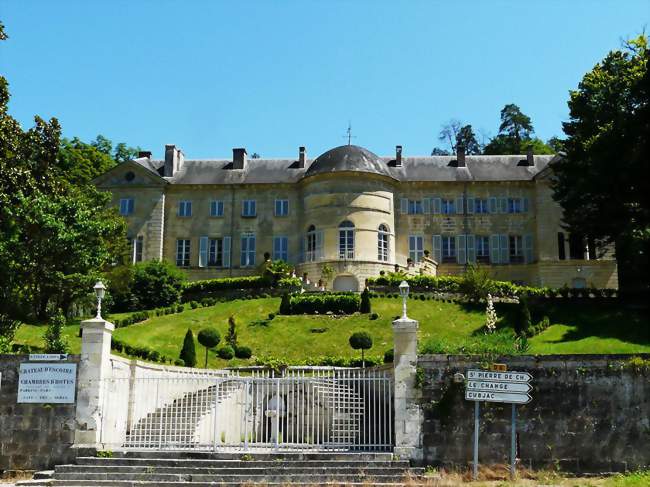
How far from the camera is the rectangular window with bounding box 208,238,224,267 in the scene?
50250 millimetres

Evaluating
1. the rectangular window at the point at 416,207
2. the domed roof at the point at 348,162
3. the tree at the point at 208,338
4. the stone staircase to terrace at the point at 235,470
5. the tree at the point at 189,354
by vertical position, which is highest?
the domed roof at the point at 348,162

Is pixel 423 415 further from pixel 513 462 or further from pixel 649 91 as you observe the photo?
pixel 649 91

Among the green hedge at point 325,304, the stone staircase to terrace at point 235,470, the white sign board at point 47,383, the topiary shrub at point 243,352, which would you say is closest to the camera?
the stone staircase to terrace at point 235,470

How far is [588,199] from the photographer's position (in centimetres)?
3731

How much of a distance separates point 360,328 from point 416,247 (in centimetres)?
1588

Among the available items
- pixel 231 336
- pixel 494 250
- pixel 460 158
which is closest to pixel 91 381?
pixel 231 336

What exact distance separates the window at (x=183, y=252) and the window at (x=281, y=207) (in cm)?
616

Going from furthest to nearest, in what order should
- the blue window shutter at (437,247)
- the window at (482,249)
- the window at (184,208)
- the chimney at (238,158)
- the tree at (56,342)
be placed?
1. the chimney at (238,158)
2. the window at (184,208)
3. the blue window shutter at (437,247)
4. the window at (482,249)
5. the tree at (56,342)

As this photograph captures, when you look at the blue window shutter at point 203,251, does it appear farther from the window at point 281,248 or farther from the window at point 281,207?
the window at point 281,207

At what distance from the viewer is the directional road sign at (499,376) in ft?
49.3

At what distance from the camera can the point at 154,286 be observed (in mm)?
43406

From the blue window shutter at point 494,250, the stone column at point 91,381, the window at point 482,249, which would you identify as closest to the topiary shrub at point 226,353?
the stone column at point 91,381

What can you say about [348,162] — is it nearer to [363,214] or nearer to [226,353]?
[363,214]

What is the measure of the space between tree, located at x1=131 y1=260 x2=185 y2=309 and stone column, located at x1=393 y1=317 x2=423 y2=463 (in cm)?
2925
